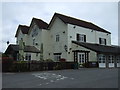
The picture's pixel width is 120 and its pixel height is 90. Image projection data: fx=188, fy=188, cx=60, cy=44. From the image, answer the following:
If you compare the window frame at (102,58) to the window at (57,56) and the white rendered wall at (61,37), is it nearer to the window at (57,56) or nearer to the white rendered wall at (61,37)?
the white rendered wall at (61,37)

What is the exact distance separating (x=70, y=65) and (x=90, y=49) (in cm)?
538

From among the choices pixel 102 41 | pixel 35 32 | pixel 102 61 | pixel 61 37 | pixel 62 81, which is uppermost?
pixel 35 32

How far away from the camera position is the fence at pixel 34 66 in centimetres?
1966

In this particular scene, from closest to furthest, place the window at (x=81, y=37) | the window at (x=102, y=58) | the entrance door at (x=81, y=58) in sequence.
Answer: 1. the entrance door at (x=81, y=58)
2. the window at (x=102, y=58)
3. the window at (x=81, y=37)

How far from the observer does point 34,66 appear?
21.4 m

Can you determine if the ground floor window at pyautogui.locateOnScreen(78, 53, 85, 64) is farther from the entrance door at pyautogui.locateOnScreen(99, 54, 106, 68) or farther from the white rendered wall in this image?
the entrance door at pyautogui.locateOnScreen(99, 54, 106, 68)

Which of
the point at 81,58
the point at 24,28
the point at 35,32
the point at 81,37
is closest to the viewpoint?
the point at 81,58

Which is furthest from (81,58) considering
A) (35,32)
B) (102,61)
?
(35,32)

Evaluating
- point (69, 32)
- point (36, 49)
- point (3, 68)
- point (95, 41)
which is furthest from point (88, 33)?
point (3, 68)

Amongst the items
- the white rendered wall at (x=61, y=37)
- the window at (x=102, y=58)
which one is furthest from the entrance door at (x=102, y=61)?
the white rendered wall at (x=61, y=37)

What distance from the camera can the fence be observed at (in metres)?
19.7

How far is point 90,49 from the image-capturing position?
95.4ft

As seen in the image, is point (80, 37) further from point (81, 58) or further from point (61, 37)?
point (81, 58)

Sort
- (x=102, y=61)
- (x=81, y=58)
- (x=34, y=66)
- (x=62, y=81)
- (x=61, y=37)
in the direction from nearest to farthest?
(x=62, y=81) < (x=34, y=66) < (x=81, y=58) < (x=102, y=61) < (x=61, y=37)
